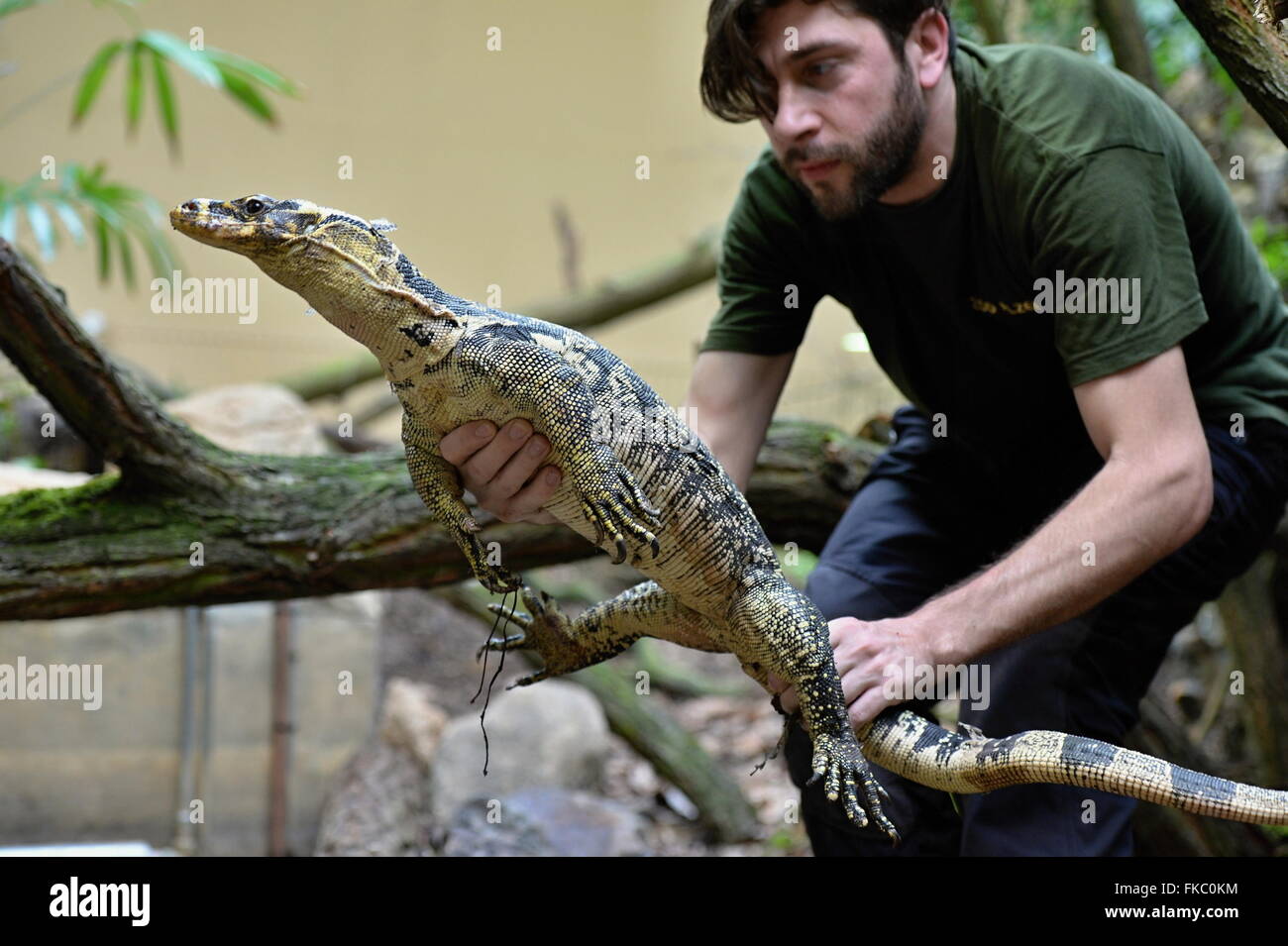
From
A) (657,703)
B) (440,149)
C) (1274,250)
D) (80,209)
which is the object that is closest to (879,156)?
(1274,250)

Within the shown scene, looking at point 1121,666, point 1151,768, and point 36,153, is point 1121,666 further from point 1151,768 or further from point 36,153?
point 36,153

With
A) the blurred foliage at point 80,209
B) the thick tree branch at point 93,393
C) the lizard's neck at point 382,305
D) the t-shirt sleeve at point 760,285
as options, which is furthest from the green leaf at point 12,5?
the lizard's neck at point 382,305

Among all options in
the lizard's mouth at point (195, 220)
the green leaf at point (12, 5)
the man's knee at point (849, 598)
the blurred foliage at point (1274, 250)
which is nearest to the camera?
the lizard's mouth at point (195, 220)

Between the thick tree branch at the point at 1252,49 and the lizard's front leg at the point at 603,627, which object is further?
the lizard's front leg at the point at 603,627

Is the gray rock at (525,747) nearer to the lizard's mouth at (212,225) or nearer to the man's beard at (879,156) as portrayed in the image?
the man's beard at (879,156)

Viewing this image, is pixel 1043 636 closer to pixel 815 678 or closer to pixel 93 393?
pixel 815 678

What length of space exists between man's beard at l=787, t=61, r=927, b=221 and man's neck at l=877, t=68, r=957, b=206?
33 millimetres

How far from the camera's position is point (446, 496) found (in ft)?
7.68

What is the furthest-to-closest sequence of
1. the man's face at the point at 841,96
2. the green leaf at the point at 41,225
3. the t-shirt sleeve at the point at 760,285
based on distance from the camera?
the green leaf at the point at 41,225 < the t-shirt sleeve at the point at 760,285 < the man's face at the point at 841,96

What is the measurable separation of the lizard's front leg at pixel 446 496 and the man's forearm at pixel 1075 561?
34.8 inches

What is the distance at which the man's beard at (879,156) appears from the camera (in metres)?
2.69

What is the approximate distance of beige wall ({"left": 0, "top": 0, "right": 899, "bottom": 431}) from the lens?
8789 mm
